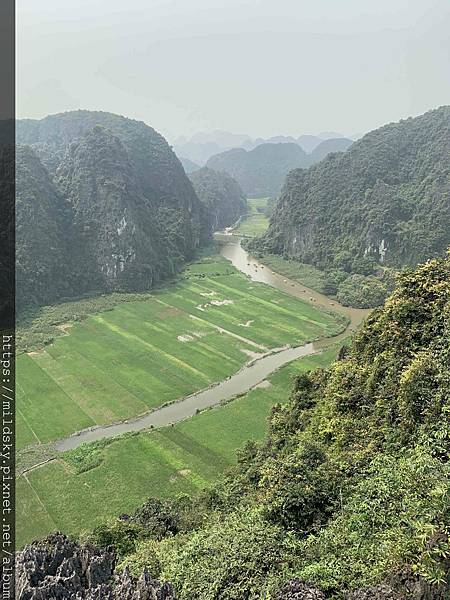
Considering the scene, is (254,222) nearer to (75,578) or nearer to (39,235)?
(39,235)

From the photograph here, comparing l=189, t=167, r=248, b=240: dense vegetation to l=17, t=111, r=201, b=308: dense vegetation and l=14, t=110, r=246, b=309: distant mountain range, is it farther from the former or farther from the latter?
l=17, t=111, r=201, b=308: dense vegetation

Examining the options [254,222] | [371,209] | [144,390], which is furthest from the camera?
[254,222]

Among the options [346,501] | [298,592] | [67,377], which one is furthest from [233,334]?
[298,592]

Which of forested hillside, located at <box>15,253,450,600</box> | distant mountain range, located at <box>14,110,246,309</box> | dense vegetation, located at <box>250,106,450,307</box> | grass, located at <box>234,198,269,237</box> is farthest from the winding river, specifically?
grass, located at <box>234,198,269,237</box>

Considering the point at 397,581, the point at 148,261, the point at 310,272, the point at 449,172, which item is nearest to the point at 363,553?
the point at 397,581

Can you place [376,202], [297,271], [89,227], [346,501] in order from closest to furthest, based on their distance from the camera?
[346,501] → [89,227] → [297,271] → [376,202]

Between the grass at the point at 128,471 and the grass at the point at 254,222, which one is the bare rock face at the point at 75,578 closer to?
the grass at the point at 128,471
